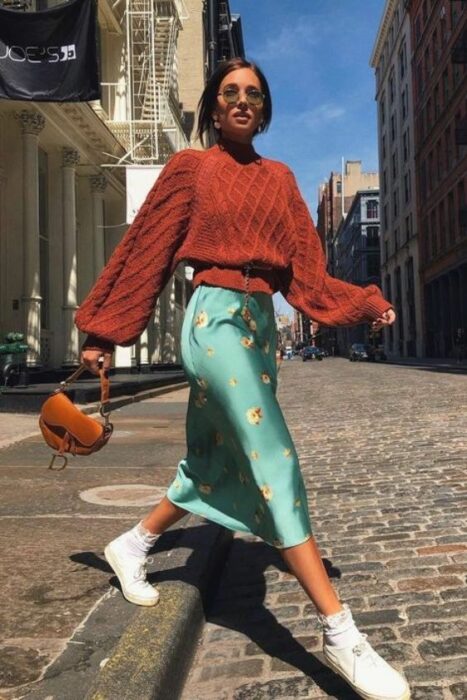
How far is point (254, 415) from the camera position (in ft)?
7.67

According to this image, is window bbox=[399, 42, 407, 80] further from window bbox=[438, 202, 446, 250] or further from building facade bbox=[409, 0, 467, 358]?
window bbox=[438, 202, 446, 250]

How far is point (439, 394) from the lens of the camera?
15.0 m

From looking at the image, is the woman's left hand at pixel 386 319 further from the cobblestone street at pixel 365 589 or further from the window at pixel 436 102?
the window at pixel 436 102

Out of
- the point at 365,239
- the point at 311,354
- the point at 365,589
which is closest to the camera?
the point at 365,589

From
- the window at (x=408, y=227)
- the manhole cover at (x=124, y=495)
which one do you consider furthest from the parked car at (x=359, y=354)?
the manhole cover at (x=124, y=495)

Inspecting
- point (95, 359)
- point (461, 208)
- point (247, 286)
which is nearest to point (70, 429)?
point (95, 359)

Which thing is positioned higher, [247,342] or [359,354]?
[359,354]

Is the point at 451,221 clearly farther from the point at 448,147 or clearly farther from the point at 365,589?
the point at 365,589

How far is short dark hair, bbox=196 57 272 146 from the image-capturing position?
262cm

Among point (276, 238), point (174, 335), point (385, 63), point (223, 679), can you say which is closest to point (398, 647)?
point (223, 679)

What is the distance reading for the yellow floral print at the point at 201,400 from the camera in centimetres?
248

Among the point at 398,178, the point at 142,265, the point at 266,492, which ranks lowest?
the point at 266,492

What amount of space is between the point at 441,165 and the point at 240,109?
49.8 meters

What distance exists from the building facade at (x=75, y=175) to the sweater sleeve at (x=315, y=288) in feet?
39.7
